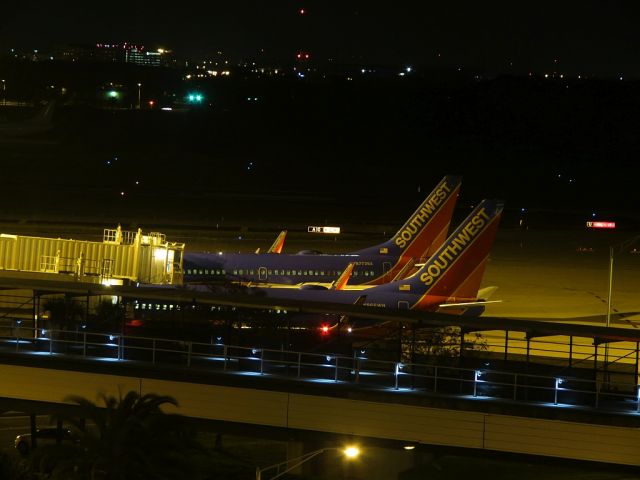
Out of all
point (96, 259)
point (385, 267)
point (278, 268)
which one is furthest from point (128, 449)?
point (385, 267)

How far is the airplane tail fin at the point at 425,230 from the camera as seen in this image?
52.9 m

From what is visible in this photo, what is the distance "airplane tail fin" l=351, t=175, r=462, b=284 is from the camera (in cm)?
5291

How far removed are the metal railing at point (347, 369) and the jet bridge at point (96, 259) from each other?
13998 millimetres

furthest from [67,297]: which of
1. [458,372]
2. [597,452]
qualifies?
[597,452]

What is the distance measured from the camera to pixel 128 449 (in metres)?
20.5

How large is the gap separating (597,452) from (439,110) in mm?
160979

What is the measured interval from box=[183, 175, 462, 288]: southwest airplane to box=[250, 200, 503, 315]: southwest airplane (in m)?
7.84

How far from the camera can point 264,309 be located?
2788 cm

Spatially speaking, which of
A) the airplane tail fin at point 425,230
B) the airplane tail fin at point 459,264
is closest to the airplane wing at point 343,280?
the airplane tail fin at point 425,230

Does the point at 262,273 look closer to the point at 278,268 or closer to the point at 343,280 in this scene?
the point at 278,268

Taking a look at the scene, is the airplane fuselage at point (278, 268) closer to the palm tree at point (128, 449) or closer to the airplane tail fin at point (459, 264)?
the airplane tail fin at point (459, 264)

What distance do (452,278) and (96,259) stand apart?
14481 mm

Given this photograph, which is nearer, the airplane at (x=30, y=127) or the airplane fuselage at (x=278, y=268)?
the airplane fuselage at (x=278, y=268)

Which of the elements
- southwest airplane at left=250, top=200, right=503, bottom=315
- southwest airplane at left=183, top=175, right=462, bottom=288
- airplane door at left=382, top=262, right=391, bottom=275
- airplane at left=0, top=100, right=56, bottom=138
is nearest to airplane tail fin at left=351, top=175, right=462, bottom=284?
southwest airplane at left=183, top=175, right=462, bottom=288
